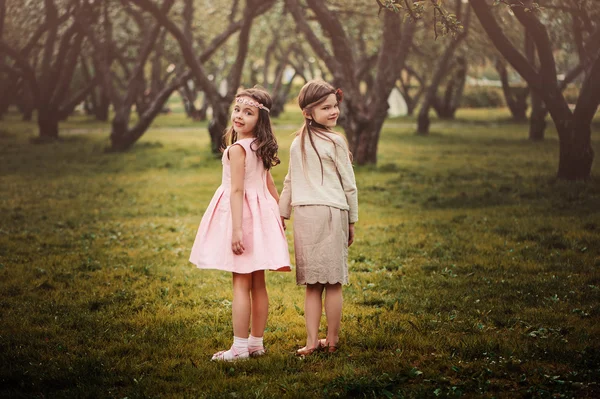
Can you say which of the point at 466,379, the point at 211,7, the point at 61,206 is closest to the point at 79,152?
the point at 61,206

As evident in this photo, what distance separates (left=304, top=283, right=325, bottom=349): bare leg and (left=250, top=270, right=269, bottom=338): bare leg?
0.33 meters

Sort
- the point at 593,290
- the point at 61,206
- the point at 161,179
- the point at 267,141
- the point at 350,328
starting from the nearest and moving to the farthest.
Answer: the point at 267,141
the point at 350,328
the point at 593,290
the point at 61,206
the point at 161,179

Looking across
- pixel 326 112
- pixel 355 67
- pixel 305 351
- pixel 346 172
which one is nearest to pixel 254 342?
pixel 305 351

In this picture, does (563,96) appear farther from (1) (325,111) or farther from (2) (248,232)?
(2) (248,232)

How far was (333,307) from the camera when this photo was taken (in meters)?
5.37

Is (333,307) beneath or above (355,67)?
beneath

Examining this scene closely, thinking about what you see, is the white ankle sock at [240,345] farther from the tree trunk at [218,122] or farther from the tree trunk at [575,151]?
the tree trunk at [218,122]

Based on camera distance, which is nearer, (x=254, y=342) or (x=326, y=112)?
(x=326, y=112)

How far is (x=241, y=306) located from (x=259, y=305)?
188 mm

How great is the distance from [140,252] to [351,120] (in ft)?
28.5

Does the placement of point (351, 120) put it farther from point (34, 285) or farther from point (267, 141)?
point (267, 141)

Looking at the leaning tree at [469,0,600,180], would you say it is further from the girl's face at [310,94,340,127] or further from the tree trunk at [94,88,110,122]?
the tree trunk at [94,88,110,122]

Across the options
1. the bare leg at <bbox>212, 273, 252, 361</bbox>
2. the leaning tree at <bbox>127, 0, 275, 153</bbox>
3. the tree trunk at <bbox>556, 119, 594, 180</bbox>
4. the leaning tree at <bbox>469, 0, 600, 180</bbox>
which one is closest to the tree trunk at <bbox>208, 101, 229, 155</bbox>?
the leaning tree at <bbox>127, 0, 275, 153</bbox>

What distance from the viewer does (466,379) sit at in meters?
4.89
